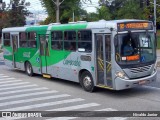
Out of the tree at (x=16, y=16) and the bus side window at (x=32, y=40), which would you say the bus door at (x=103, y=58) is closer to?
the bus side window at (x=32, y=40)


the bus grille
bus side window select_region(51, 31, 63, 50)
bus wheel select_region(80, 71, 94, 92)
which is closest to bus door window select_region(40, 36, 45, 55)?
bus side window select_region(51, 31, 63, 50)

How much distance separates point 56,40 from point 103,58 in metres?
3.70

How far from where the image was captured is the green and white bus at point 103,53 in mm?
11156

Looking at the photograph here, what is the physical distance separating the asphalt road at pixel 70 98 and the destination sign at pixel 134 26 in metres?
2.35

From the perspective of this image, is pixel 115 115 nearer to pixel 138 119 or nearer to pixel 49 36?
pixel 138 119

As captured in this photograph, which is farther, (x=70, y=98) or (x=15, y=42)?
(x=15, y=42)

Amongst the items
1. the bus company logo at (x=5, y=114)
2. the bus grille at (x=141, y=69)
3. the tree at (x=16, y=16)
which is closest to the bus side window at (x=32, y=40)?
the bus grille at (x=141, y=69)

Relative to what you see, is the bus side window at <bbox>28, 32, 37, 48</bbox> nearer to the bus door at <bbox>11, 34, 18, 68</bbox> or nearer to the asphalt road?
the bus door at <bbox>11, 34, 18, 68</bbox>

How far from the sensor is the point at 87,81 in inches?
492

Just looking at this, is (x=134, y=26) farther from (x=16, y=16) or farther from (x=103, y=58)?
(x=16, y=16)

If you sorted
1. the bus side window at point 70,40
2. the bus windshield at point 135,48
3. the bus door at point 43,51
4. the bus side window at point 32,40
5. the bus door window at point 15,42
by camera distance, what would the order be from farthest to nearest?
the bus door window at point 15,42 < the bus side window at point 32,40 < the bus door at point 43,51 < the bus side window at point 70,40 < the bus windshield at point 135,48

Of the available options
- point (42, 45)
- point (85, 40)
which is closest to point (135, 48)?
point (85, 40)

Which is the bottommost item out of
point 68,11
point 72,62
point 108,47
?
point 72,62

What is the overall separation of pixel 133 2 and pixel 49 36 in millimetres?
54778
